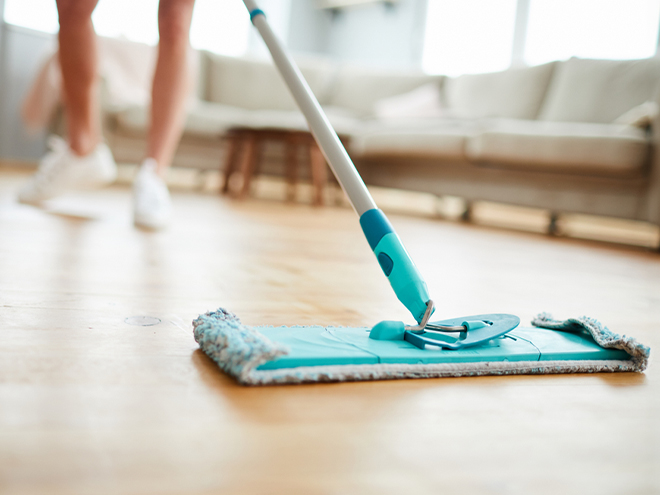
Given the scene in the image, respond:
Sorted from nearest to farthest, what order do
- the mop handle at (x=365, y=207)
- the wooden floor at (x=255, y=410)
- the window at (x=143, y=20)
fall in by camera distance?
the wooden floor at (x=255, y=410) < the mop handle at (x=365, y=207) < the window at (x=143, y=20)

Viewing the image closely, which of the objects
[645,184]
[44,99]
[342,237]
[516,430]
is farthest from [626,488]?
[44,99]

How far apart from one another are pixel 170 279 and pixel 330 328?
0.32 meters

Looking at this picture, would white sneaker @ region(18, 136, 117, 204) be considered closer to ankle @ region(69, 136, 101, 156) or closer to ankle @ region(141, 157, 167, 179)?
ankle @ region(69, 136, 101, 156)

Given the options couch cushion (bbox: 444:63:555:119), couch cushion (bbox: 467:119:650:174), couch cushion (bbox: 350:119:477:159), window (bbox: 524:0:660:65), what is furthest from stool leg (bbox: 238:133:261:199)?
window (bbox: 524:0:660:65)

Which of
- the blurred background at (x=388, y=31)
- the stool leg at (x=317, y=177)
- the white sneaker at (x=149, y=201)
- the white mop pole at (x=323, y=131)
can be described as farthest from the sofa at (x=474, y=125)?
the white mop pole at (x=323, y=131)

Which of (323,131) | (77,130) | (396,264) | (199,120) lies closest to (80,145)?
(77,130)

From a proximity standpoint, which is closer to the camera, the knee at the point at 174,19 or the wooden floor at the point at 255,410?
the wooden floor at the point at 255,410

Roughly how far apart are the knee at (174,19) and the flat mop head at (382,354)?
39.9 inches

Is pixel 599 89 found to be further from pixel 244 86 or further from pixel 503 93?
pixel 244 86

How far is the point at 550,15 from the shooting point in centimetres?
463

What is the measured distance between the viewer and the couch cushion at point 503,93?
3115 millimetres

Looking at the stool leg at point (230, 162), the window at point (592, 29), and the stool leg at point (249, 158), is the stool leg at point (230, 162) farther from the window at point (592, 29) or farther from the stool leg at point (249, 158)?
the window at point (592, 29)

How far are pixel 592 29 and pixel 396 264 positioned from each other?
4.49m

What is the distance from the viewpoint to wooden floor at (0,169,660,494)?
0.98ft
